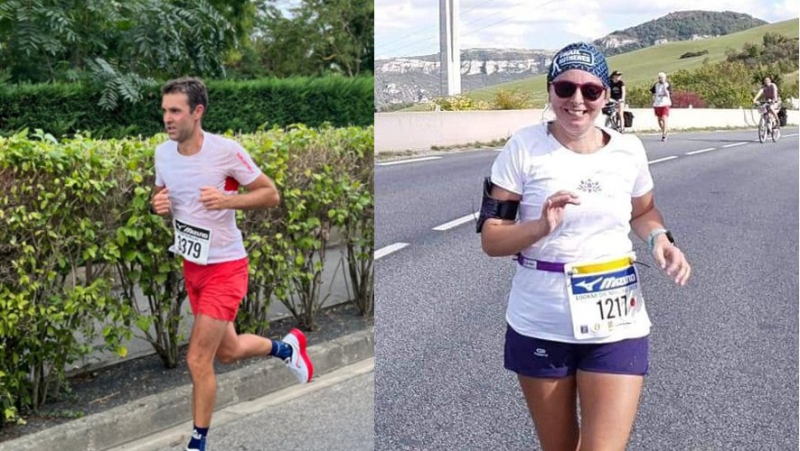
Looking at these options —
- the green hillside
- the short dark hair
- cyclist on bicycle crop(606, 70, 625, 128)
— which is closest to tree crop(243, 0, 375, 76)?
the short dark hair

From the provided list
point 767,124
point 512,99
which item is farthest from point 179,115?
point 767,124

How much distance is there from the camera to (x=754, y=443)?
7.21 feet

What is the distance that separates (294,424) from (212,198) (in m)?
1.41

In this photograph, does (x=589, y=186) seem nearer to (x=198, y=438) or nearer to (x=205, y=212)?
(x=205, y=212)

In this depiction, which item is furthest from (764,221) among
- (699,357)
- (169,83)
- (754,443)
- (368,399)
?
(368,399)

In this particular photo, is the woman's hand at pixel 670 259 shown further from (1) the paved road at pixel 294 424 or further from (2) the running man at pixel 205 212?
(1) the paved road at pixel 294 424

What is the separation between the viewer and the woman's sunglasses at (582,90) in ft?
6.39

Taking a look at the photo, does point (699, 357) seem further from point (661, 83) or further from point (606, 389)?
point (661, 83)

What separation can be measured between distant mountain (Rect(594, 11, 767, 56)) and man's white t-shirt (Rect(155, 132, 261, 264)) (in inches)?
50.3

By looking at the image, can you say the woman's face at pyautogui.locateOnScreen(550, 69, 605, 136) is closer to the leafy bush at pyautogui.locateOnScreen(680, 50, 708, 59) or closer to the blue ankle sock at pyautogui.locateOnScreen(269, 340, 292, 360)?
the leafy bush at pyautogui.locateOnScreen(680, 50, 708, 59)

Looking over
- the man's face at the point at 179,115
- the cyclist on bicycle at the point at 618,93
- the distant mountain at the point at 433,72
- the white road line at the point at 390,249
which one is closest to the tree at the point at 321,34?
the man's face at the point at 179,115

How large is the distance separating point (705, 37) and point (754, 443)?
2.75 ft

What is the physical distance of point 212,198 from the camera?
2996 mm

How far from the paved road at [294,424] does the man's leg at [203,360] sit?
500 mm
